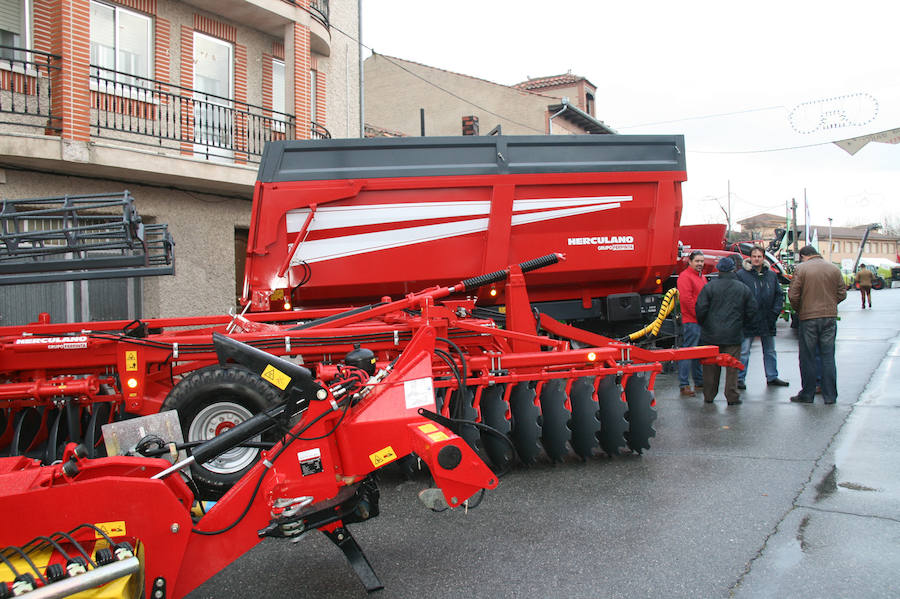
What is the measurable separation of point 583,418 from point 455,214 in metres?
2.57

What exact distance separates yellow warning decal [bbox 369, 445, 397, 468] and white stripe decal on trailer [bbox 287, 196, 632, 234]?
3831mm

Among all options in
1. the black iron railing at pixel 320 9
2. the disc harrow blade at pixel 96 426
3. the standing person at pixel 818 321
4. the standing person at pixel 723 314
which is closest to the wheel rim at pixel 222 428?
the disc harrow blade at pixel 96 426

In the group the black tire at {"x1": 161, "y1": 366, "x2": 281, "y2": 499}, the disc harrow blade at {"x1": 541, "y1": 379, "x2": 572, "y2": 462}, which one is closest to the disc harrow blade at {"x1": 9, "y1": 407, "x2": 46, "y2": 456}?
the black tire at {"x1": 161, "y1": 366, "x2": 281, "y2": 499}

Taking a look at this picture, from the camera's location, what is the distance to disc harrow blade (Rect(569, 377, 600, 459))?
5223 mm

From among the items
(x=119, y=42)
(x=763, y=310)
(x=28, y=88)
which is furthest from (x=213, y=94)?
(x=763, y=310)

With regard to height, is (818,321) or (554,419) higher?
(818,321)

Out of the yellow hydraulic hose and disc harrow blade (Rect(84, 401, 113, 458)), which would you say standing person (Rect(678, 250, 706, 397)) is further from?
disc harrow blade (Rect(84, 401, 113, 458))

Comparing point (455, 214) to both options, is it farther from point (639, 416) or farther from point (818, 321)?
point (818, 321)

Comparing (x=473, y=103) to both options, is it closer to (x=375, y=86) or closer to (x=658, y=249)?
(x=375, y=86)

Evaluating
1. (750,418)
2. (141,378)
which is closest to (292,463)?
(141,378)

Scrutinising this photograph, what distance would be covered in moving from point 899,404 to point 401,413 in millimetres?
6206

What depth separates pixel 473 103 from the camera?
89.9 feet

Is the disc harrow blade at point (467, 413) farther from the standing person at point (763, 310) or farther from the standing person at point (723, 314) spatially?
the standing person at point (763, 310)

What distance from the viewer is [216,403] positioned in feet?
15.4
